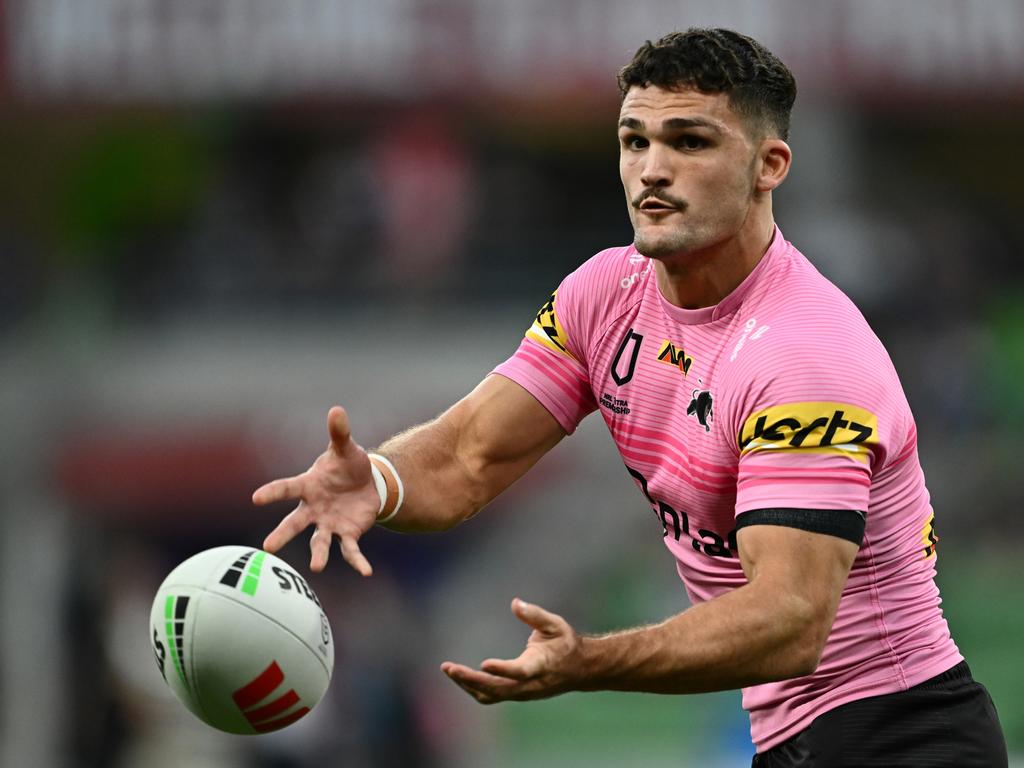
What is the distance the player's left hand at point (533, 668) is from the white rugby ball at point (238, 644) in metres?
1.36

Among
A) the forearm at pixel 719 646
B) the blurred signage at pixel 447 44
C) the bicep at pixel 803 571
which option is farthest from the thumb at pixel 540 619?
the blurred signage at pixel 447 44

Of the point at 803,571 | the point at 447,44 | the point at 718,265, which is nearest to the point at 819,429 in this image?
the point at 803,571

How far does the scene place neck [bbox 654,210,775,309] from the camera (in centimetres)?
541

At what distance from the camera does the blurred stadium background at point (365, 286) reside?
54.0 feet

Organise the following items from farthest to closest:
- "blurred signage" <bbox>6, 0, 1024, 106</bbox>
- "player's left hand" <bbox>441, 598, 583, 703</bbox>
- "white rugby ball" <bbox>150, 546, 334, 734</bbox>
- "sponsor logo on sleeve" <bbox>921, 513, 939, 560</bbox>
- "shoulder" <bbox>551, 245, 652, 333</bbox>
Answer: "blurred signage" <bbox>6, 0, 1024, 106</bbox> → "shoulder" <bbox>551, 245, 652, 333</bbox> → "white rugby ball" <bbox>150, 546, 334, 734</bbox> → "sponsor logo on sleeve" <bbox>921, 513, 939, 560</bbox> → "player's left hand" <bbox>441, 598, 583, 703</bbox>

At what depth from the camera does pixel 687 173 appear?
528cm

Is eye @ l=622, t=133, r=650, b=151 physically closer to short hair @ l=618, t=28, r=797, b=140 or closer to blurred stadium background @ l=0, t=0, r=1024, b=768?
short hair @ l=618, t=28, r=797, b=140

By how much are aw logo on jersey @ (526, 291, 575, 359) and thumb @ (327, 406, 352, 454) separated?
99 cm

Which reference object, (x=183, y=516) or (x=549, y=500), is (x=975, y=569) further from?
(x=183, y=516)

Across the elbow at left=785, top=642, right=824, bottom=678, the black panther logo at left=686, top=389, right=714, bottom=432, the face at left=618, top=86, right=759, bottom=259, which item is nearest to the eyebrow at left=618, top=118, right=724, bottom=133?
the face at left=618, top=86, right=759, bottom=259

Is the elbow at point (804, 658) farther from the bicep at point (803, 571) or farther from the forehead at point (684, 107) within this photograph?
the forehead at point (684, 107)

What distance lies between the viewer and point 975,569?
50.8ft

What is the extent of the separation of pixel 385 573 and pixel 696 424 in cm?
1336

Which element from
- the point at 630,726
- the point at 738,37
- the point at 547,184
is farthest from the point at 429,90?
the point at 738,37
